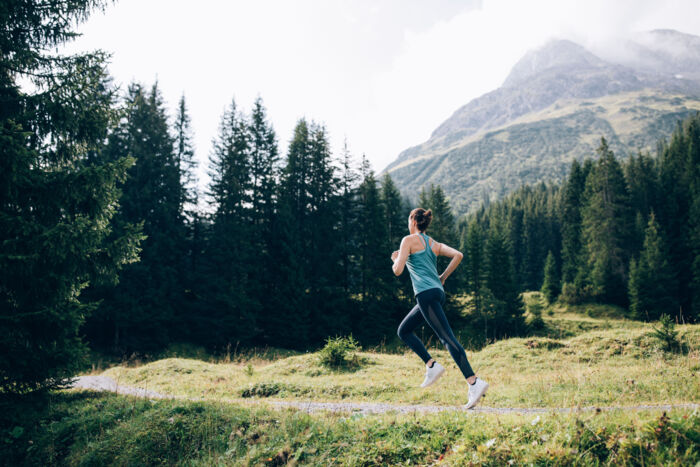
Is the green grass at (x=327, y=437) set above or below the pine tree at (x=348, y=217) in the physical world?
below

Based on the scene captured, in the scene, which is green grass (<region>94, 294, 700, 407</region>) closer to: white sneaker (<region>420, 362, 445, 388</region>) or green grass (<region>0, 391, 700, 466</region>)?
green grass (<region>0, 391, 700, 466</region>)

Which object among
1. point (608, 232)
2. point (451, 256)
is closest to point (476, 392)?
point (451, 256)

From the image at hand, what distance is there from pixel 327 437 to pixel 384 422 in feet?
2.64

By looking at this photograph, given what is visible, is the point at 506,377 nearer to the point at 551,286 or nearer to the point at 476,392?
the point at 476,392

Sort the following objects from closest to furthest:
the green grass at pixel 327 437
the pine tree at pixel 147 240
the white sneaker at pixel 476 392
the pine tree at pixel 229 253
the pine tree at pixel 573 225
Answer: the green grass at pixel 327 437 < the white sneaker at pixel 476 392 < the pine tree at pixel 147 240 < the pine tree at pixel 229 253 < the pine tree at pixel 573 225

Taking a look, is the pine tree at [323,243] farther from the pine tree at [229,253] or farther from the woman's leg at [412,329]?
the woman's leg at [412,329]

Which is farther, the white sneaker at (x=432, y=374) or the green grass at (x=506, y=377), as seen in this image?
the green grass at (x=506, y=377)

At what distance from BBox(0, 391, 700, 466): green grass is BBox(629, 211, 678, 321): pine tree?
4596cm

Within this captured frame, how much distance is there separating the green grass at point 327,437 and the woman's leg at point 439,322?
0.67 meters

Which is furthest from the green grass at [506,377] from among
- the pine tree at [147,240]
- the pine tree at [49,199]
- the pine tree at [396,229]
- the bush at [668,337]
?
the pine tree at [396,229]

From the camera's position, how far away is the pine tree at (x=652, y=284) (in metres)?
39.5

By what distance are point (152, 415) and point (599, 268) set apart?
5268 centimetres

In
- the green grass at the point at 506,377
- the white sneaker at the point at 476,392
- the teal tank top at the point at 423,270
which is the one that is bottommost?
the green grass at the point at 506,377

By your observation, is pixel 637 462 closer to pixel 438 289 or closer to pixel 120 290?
pixel 438 289
